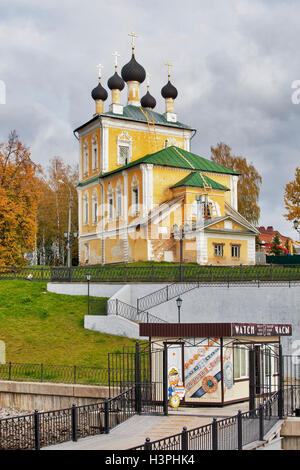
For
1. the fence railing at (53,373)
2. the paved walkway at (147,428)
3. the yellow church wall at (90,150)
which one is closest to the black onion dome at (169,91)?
the yellow church wall at (90,150)

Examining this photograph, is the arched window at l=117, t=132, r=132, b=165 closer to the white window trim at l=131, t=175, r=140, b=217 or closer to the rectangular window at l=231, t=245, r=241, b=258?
the white window trim at l=131, t=175, r=140, b=217

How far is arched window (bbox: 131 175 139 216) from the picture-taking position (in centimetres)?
Result: 4719

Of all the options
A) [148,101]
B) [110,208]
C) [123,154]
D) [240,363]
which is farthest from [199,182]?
[240,363]

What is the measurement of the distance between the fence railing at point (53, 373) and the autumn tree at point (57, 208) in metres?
39.0

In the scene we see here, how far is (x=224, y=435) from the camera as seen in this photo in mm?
12742

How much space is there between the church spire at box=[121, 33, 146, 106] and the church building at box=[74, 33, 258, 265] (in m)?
0.09

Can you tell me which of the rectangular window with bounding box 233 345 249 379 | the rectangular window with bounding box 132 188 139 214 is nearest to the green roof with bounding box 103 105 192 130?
the rectangular window with bounding box 132 188 139 214

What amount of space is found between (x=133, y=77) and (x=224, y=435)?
1947 inches

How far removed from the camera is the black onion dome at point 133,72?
57.8 metres

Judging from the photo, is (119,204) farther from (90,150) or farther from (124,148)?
(90,150)

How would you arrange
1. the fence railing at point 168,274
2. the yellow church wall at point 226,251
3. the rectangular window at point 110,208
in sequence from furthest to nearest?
the rectangular window at point 110,208 → the yellow church wall at point 226,251 → the fence railing at point 168,274

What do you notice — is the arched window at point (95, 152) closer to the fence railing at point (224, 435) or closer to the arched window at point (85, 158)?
the arched window at point (85, 158)
